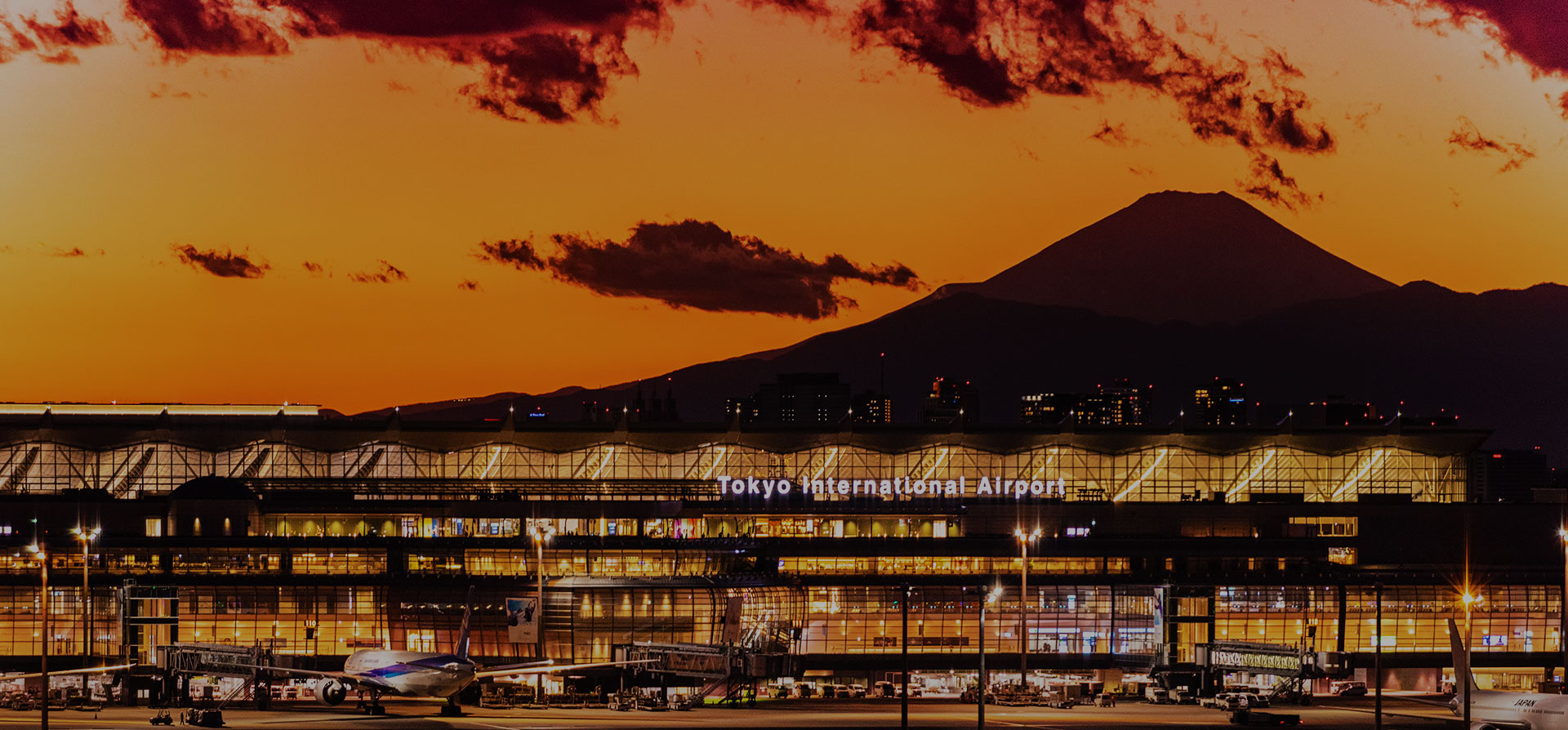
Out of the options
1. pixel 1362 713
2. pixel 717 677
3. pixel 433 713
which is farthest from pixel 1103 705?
pixel 433 713

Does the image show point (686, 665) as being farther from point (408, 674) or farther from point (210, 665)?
point (210, 665)

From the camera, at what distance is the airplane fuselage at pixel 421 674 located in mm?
168000

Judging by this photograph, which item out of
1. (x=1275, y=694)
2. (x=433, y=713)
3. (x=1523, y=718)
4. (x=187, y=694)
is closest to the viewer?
(x=1523, y=718)

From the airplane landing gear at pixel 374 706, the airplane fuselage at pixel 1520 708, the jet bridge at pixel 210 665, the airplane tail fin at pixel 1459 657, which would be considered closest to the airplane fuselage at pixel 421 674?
the airplane landing gear at pixel 374 706

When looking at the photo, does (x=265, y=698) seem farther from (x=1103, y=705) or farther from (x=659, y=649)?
(x=1103, y=705)

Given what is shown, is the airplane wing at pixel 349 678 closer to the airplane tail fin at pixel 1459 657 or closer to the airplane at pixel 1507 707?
the airplane tail fin at pixel 1459 657

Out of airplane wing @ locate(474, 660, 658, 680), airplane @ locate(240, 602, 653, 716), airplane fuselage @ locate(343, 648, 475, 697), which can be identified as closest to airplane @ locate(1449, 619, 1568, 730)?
airplane wing @ locate(474, 660, 658, 680)

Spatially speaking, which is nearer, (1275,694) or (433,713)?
(433,713)

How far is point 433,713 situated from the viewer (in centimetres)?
17000

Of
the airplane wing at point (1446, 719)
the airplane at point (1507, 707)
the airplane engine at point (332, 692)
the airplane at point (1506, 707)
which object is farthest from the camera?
the airplane engine at point (332, 692)

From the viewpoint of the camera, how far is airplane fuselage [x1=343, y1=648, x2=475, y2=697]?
551 feet

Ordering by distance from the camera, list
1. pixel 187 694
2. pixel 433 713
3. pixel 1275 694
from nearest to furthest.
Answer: pixel 433 713
pixel 187 694
pixel 1275 694

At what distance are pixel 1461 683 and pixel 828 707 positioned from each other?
55.1 metres

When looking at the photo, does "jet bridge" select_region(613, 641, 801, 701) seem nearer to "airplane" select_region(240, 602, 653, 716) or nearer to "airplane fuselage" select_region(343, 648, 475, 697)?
"airplane" select_region(240, 602, 653, 716)
